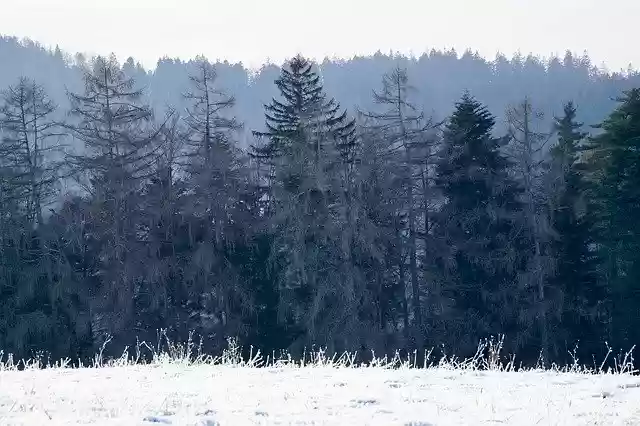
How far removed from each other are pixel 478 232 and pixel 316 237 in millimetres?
7193

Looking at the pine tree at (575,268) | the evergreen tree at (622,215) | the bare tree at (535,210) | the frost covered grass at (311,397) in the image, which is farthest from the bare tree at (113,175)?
the evergreen tree at (622,215)

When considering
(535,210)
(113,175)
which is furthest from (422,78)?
(113,175)

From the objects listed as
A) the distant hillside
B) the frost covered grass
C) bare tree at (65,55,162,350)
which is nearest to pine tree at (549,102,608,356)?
bare tree at (65,55,162,350)

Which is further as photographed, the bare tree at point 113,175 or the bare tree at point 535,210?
the bare tree at point 535,210

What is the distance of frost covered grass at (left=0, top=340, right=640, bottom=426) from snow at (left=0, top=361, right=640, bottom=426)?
10mm

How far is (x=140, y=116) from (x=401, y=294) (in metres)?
12.9

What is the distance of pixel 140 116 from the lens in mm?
26125

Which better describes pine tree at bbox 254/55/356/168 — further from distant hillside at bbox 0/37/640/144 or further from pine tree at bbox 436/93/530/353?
distant hillside at bbox 0/37/640/144

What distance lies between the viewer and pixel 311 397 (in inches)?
258

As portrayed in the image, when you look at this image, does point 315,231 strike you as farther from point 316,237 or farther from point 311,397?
point 311,397

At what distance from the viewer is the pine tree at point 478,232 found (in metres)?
26.8

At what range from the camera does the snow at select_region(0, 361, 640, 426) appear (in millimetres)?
5555

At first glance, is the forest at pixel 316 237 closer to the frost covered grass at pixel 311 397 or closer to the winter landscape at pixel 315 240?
the winter landscape at pixel 315 240

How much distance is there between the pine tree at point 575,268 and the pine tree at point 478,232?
64.2 inches
